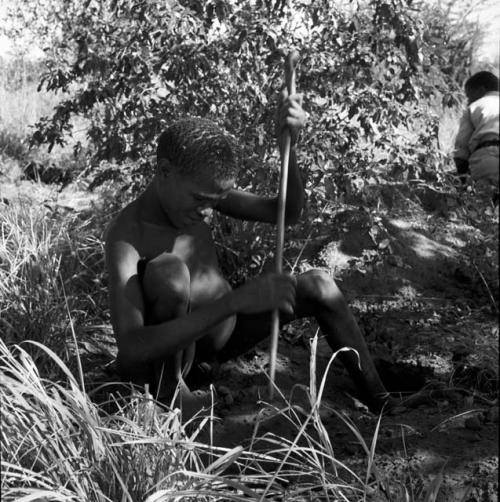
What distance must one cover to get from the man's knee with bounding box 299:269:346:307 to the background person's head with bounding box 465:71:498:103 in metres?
1.29

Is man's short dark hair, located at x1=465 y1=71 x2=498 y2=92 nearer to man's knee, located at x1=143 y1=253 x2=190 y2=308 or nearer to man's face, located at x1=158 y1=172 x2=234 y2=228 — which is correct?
man's face, located at x1=158 y1=172 x2=234 y2=228

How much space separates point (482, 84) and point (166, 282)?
1921 millimetres

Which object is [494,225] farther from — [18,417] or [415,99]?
[18,417]

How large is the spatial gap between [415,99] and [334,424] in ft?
6.01

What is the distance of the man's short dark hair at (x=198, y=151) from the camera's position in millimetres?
2990

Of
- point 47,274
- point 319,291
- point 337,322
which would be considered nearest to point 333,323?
point 337,322

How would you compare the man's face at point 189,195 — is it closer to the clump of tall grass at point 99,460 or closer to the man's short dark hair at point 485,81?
the clump of tall grass at point 99,460

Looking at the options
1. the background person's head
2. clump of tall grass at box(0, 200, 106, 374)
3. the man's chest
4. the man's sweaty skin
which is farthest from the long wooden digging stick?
the background person's head

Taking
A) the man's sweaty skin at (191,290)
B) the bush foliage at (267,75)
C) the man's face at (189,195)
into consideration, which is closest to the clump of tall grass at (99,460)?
the man's sweaty skin at (191,290)

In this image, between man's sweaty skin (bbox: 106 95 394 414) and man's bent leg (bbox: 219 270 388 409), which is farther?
man's bent leg (bbox: 219 270 388 409)

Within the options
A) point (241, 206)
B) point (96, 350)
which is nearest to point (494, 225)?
point (241, 206)

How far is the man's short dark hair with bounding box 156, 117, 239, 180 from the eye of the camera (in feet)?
9.81

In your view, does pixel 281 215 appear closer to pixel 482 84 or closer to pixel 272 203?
pixel 272 203

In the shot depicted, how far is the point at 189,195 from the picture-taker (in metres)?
3.03
